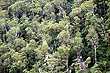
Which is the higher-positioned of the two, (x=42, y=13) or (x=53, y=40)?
(x=42, y=13)

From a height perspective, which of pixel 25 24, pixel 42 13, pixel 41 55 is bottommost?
pixel 41 55

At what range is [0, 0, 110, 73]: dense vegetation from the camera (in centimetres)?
1783

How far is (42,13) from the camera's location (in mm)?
29375

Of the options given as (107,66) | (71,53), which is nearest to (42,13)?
(71,53)

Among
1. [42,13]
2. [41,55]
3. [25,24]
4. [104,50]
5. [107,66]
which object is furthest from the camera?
[42,13]

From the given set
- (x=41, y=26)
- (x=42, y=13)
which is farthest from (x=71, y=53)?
(x=42, y=13)

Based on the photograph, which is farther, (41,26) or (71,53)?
(41,26)

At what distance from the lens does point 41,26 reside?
962 inches

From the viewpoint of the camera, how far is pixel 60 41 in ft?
65.3

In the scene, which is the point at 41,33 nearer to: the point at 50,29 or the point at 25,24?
the point at 50,29

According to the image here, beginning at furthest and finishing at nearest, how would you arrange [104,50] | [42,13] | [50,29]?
[42,13] → [50,29] → [104,50]

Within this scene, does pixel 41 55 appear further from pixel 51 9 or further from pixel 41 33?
pixel 51 9

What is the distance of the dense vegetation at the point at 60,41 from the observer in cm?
1783

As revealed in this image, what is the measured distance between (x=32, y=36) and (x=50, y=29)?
4345mm
